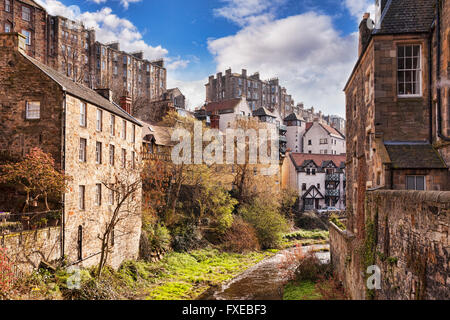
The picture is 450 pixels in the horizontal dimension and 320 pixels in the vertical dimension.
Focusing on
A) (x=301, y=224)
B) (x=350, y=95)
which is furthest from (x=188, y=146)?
(x=301, y=224)

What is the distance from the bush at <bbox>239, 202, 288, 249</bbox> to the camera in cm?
3872

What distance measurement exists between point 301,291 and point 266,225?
16.9 metres

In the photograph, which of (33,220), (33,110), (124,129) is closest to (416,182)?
(33,220)

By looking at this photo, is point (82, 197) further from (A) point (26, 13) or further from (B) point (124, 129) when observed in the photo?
(A) point (26, 13)

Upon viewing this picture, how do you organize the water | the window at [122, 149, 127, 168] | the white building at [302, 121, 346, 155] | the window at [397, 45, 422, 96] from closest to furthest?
the window at [397, 45, 422, 96] < the water < the window at [122, 149, 127, 168] < the white building at [302, 121, 346, 155]

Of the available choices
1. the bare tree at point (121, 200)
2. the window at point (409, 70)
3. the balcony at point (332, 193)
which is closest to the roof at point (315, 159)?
the balcony at point (332, 193)

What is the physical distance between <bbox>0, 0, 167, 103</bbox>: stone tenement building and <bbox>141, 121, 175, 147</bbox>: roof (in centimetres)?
1253

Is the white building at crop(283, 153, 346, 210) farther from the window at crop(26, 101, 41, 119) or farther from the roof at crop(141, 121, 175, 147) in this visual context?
the window at crop(26, 101, 41, 119)

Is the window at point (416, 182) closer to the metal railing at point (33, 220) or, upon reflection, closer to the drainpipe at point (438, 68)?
the drainpipe at point (438, 68)

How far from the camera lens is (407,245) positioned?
9.49 metres

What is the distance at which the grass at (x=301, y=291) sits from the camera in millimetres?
20575

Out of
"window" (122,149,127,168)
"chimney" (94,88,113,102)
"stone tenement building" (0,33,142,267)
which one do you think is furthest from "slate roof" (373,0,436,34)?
"chimney" (94,88,113,102)
